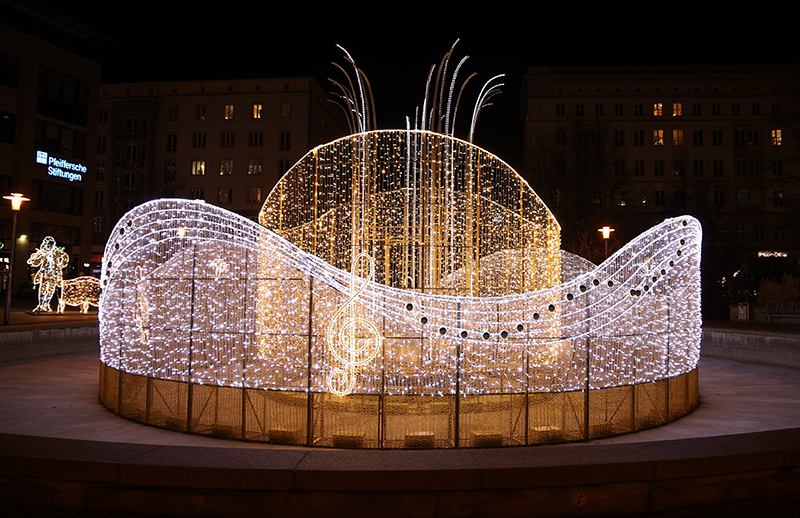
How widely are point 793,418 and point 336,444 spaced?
7.20 meters

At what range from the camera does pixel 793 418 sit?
9492 millimetres

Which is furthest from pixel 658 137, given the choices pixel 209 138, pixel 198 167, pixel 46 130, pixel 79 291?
pixel 46 130

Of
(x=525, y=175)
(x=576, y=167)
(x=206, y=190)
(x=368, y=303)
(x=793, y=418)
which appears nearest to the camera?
(x=368, y=303)

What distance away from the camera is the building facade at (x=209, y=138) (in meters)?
50.0

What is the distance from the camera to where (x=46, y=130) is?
37.8m

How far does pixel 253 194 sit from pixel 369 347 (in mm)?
43892

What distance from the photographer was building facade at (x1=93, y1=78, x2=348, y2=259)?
50.0 meters

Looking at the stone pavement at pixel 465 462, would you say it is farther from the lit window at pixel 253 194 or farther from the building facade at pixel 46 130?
the lit window at pixel 253 194

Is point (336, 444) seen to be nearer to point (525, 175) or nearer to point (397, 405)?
point (397, 405)

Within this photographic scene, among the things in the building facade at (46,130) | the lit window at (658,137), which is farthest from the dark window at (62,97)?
the lit window at (658,137)

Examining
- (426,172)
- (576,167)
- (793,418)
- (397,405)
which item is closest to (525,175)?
(576,167)

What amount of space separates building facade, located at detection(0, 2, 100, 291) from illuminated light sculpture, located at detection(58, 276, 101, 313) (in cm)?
1385

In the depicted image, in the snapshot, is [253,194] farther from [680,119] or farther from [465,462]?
[465,462]

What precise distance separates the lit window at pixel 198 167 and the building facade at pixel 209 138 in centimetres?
8
